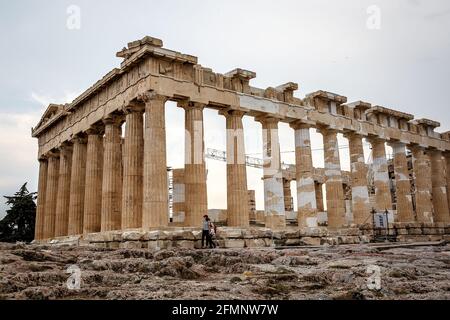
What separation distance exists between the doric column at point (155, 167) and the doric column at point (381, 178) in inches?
691

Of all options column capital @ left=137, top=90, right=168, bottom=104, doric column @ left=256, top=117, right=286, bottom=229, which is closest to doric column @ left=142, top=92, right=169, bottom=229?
column capital @ left=137, top=90, right=168, bottom=104

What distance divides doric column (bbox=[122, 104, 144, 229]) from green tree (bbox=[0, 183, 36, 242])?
22673mm

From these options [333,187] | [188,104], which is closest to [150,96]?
[188,104]

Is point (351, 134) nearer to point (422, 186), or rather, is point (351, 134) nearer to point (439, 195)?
point (422, 186)

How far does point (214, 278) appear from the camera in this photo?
1020 centimetres

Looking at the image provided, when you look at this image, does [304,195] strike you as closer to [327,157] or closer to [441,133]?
[327,157]

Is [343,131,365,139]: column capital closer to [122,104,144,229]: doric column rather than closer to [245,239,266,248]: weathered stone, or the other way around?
[245,239,266,248]: weathered stone

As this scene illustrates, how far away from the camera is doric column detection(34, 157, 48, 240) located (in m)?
32.5

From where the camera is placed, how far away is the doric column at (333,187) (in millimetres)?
28516

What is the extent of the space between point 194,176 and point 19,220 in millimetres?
26236

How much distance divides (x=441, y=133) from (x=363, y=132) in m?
11.2

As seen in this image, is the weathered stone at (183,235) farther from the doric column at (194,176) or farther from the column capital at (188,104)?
the column capital at (188,104)

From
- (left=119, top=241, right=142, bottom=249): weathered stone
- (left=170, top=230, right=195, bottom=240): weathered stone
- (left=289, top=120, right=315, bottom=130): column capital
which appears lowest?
(left=119, top=241, right=142, bottom=249): weathered stone

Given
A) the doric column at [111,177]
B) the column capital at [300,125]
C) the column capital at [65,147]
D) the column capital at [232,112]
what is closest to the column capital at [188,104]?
the column capital at [232,112]
